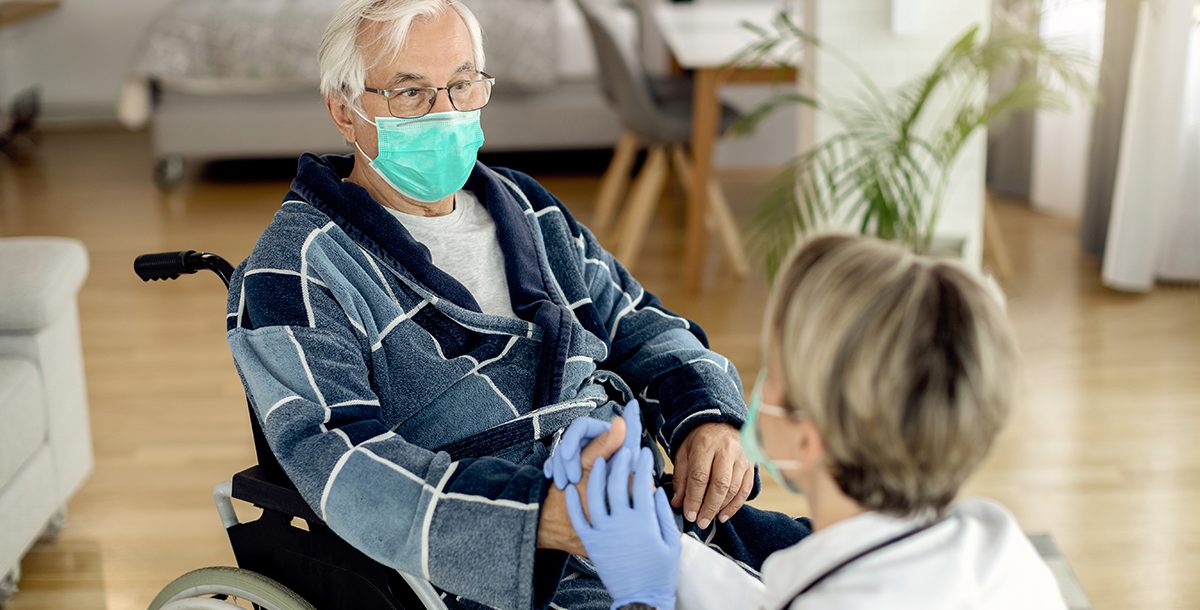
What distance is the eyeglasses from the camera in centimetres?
154

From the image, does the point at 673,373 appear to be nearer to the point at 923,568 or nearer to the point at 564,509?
the point at 564,509

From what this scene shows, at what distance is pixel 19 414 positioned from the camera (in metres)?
2.23

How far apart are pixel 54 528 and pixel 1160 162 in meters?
3.06

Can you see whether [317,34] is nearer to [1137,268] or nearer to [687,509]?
[1137,268]

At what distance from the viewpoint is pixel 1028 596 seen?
99 cm

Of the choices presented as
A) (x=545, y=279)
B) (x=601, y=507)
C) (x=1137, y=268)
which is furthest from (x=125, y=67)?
(x=601, y=507)

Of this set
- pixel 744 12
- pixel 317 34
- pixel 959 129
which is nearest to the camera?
pixel 959 129

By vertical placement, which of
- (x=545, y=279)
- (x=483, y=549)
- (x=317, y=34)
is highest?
(x=545, y=279)

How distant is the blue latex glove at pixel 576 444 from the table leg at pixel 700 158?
2.64m

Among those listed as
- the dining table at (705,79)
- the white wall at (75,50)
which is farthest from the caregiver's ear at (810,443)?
the white wall at (75,50)

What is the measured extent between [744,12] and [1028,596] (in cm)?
402

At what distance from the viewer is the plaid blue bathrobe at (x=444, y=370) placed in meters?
1.27

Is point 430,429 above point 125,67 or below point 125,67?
above

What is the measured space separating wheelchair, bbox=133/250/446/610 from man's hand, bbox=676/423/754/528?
1.08 ft
